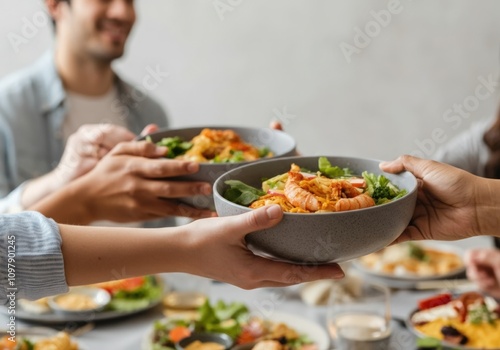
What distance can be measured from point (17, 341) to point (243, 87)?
113 inches

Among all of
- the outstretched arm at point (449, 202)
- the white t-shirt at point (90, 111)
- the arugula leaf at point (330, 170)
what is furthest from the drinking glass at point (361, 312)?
the white t-shirt at point (90, 111)

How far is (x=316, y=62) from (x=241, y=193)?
331cm

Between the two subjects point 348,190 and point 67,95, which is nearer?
point 348,190

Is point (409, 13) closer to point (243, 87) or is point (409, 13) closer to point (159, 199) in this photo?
point (243, 87)

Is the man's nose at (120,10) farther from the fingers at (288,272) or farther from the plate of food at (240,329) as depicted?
the fingers at (288,272)

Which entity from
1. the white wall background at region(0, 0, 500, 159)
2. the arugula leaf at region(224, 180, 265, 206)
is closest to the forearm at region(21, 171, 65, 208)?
the arugula leaf at region(224, 180, 265, 206)

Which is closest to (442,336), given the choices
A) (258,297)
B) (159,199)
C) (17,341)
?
(258,297)

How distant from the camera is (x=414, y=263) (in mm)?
2660

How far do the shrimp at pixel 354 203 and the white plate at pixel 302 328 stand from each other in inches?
35.8

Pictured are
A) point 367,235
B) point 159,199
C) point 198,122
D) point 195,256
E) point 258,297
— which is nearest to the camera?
point 367,235

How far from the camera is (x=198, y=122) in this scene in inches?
183

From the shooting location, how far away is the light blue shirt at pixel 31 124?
300 cm

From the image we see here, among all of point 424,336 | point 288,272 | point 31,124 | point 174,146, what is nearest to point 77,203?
point 174,146

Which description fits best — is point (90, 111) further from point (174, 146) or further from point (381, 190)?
point (381, 190)
